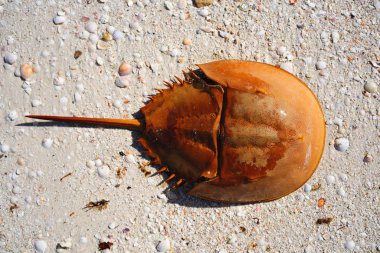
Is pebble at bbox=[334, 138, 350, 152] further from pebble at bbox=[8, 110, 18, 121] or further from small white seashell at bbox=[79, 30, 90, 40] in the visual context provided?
pebble at bbox=[8, 110, 18, 121]

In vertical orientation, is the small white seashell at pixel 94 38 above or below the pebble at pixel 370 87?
below

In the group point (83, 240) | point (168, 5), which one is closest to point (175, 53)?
point (168, 5)

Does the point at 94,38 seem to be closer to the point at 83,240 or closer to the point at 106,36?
the point at 106,36

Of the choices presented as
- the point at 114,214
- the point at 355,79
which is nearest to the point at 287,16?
the point at 355,79

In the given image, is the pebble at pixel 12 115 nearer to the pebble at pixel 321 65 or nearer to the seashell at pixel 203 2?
the seashell at pixel 203 2

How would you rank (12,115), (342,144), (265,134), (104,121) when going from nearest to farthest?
(265,134)
(104,121)
(342,144)
(12,115)

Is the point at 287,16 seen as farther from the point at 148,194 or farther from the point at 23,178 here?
the point at 23,178

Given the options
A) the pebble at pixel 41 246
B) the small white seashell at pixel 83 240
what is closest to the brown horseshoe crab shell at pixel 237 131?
the small white seashell at pixel 83 240
